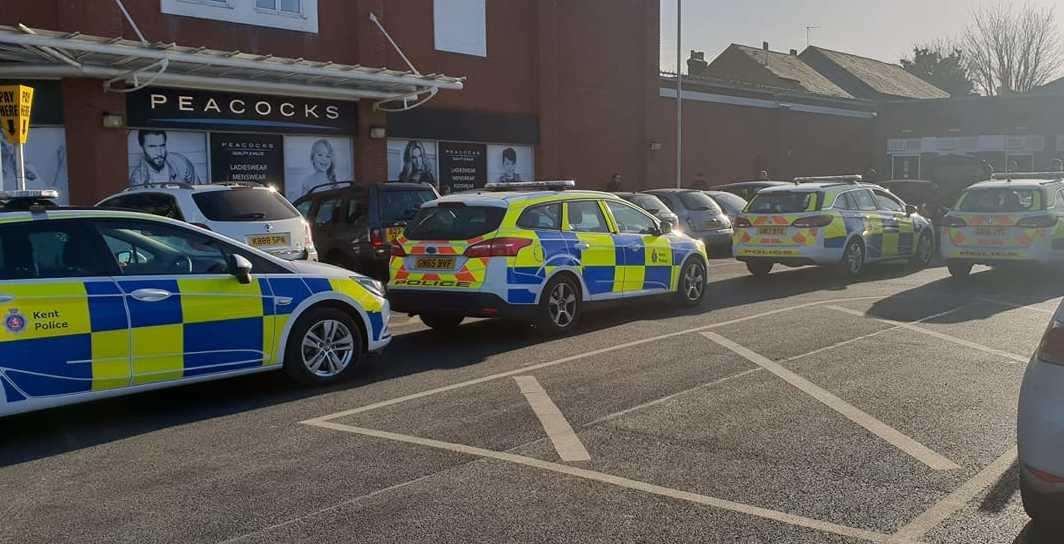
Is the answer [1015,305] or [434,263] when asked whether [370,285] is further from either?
[1015,305]

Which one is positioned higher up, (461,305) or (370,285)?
(370,285)

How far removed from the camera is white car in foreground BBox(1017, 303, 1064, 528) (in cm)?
377

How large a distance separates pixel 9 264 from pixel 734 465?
4.52m

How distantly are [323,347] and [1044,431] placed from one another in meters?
5.14

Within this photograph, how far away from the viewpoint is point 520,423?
20.2 ft

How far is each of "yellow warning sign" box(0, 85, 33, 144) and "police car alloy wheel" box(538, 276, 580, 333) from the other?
6.70 meters

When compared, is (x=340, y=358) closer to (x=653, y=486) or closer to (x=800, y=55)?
(x=653, y=486)

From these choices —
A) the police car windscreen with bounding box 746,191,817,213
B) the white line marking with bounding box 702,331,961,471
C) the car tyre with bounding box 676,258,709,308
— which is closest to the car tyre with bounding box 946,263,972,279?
the police car windscreen with bounding box 746,191,817,213

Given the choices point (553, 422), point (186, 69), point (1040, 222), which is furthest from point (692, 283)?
point (186, 69)

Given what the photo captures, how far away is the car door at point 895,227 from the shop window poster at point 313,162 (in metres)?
10.3

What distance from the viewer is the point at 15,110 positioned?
11422 mm

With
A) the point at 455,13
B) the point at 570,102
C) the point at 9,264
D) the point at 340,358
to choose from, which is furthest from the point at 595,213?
the point at 570,102

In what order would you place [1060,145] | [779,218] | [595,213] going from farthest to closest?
[1060,145], [779,218], [595,213]

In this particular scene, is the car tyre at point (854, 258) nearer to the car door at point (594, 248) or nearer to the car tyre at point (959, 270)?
the car tyre at point (959, 270)
